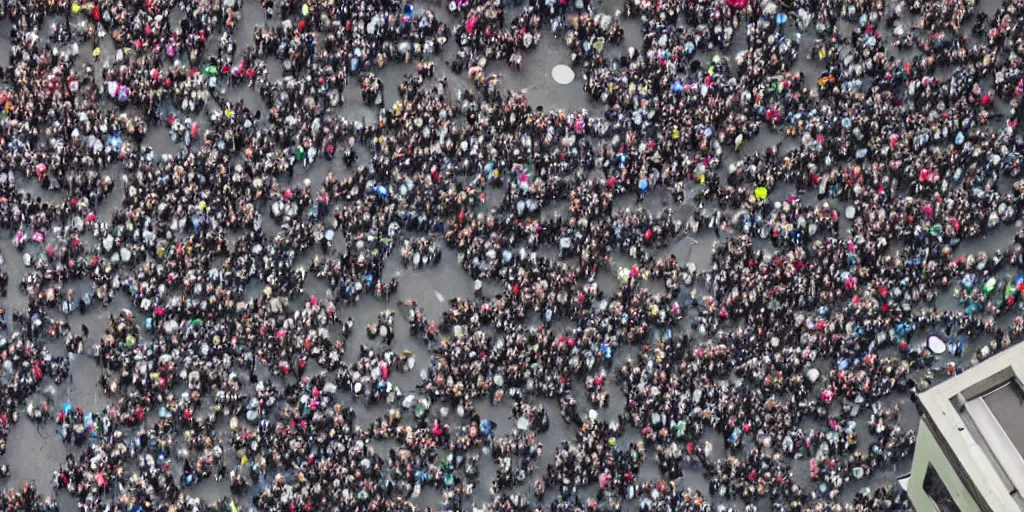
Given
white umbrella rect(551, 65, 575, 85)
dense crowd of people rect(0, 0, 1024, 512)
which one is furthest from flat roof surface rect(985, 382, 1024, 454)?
white umbrella rect(551, 65, 575, 85)

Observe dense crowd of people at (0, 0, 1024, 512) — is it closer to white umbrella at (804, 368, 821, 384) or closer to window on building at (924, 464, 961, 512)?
white umbrella at (804, 368, 821, 384)

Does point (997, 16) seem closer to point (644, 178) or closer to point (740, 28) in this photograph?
point (740, 28)

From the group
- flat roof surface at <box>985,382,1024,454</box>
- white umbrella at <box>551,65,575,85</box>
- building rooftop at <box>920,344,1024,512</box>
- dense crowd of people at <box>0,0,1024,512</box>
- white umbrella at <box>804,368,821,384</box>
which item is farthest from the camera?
white umbrella at <box>551,65,575,85</box>

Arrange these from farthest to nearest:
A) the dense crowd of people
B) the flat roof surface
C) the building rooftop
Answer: the dense crowd of people → the flat roof surface → the building rooftop

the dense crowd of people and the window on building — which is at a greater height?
the dense crowd of people

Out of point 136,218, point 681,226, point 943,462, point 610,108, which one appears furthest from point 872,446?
point 136,218

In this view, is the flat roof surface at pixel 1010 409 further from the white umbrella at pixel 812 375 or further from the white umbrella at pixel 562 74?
the white umbrella at pixel 562 74

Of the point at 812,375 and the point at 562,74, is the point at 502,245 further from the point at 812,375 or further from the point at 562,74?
the point at 812,375
